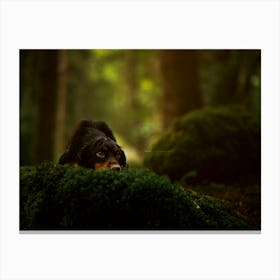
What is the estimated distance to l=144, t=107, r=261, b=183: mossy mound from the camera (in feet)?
26.2

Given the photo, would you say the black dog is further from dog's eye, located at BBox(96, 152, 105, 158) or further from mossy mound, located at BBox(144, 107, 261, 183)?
mossy mound, located at BBox(144, 107, 261, 183)

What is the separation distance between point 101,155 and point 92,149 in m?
0.23

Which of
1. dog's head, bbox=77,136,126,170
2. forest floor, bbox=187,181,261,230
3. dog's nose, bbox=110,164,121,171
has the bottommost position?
forest floor, bbox=187,181,261,230

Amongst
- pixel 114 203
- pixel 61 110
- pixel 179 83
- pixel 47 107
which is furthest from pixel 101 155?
pixel 61 110

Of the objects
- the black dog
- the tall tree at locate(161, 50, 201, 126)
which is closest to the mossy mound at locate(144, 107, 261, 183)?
the tall tree at locate(161, 50, 201, 126)

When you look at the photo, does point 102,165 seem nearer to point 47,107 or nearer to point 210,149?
point 210,149

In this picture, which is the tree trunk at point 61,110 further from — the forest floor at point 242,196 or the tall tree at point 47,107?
the forest floor at point 242,196

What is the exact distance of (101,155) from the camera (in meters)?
5.63

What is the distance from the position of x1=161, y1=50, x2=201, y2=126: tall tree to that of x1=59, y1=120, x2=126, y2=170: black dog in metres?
3.76

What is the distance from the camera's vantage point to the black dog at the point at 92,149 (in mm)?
5625
